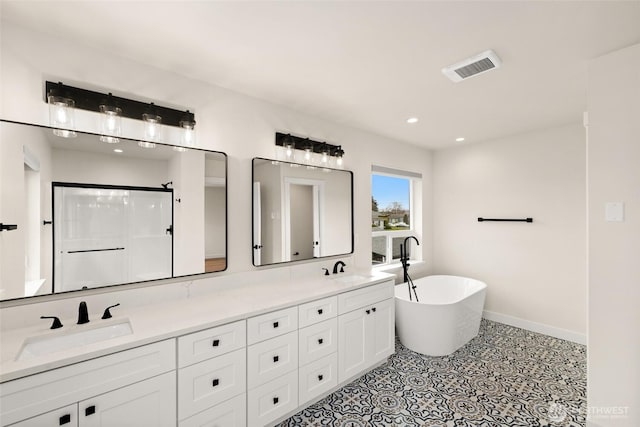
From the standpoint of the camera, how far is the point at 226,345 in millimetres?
1673

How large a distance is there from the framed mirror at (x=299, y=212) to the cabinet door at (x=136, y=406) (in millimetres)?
1130

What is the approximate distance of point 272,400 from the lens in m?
1.87

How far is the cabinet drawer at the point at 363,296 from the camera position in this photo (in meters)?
2.34

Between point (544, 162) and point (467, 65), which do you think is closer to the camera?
point (467, 65)

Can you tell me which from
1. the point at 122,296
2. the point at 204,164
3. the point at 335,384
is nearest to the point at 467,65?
the point at 204,164

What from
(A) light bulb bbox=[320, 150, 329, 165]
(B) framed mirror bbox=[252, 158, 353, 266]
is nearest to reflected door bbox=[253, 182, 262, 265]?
(B) framed mirror bbox=[252, 158, 353, 266]

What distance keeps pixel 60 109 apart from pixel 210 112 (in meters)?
0.89

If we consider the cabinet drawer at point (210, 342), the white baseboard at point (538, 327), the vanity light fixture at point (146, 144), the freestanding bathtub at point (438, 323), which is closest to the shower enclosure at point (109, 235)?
the vanity light fixture at point (146, 144)

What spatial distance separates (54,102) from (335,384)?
2.65 meters

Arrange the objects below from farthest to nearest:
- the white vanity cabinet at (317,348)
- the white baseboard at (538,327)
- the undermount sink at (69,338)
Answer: the white baseboard at (538,327), the white vanity cabinet at (317,348), the undermount sink at (69,338)

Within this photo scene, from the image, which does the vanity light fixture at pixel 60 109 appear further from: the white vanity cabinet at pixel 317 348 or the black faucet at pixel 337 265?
the black faucet at pixel 337 265

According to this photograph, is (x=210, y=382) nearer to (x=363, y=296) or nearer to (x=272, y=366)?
(x=272, y=366)

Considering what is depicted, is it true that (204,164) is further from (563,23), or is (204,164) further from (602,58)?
(602,58)

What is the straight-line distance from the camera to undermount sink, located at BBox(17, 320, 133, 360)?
4.57 ft
